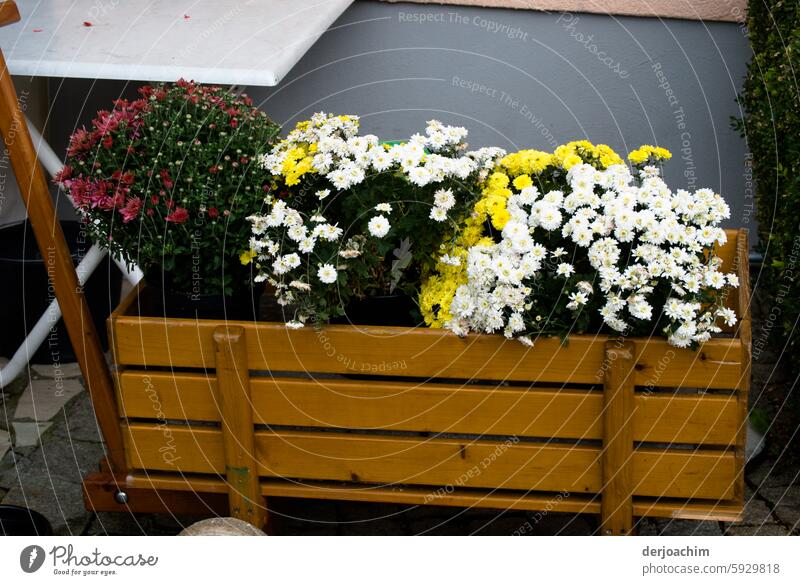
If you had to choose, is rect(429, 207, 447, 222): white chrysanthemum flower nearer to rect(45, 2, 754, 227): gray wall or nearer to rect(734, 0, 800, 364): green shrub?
rect(734, 0, 800, 364): green shrub

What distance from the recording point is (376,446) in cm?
233

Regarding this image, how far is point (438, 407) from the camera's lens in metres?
2.27

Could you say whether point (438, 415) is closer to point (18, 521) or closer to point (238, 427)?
point (238, 427)

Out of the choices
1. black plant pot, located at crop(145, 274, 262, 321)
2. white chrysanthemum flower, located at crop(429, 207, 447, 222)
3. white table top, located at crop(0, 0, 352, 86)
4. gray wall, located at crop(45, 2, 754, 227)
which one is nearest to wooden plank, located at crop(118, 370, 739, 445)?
black plant pot, located at crop(145, 274, 262, 321)

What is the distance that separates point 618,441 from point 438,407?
41 cm

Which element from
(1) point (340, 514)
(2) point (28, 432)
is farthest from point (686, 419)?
(2) point (28, 432)

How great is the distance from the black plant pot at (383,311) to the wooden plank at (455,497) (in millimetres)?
395

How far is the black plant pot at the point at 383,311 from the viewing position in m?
2.39

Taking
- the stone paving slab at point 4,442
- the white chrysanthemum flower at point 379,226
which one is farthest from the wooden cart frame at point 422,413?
the stone paving slab at point 4,442

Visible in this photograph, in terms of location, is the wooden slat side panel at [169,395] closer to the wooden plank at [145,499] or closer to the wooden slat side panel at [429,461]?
the wooden slat side panel at [429,461]

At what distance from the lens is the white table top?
110 inches

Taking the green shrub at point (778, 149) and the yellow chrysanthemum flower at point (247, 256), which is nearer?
the yellow chrysanthemum flower at point (247, 256)

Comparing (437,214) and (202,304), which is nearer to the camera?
(437,214)

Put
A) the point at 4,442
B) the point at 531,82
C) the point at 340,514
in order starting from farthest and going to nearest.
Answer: the point at 531,82 < the point at 4,442 < the point at 340,514
